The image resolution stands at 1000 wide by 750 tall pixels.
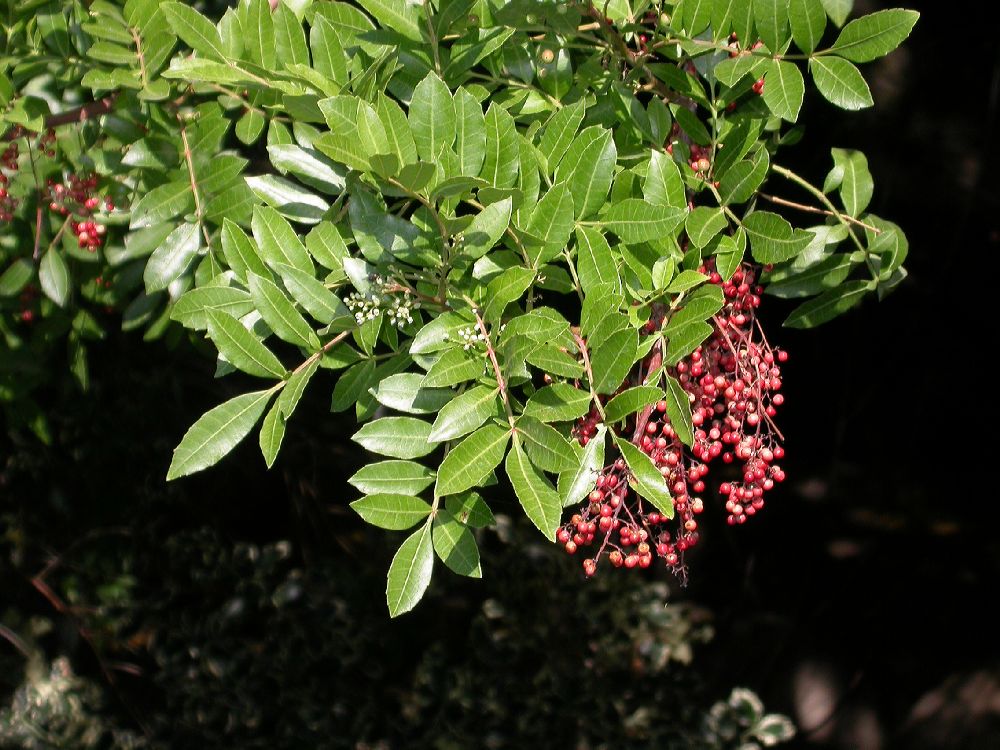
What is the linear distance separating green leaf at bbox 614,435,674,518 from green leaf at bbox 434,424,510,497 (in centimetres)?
11

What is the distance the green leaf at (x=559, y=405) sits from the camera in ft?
2.93

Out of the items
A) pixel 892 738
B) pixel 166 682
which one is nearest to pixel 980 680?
pixel 892 738

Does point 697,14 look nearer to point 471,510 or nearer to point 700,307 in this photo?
point 700,307

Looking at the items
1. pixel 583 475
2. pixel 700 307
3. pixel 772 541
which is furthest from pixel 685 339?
pixel 772 541

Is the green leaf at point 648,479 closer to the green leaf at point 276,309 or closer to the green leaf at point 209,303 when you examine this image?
the green leaf at point 276,309

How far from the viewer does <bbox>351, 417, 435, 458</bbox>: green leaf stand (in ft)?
3.23

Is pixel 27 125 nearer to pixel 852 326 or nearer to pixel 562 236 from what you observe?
pixel 562 236

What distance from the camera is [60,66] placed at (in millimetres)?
1434

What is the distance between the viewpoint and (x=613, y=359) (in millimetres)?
878

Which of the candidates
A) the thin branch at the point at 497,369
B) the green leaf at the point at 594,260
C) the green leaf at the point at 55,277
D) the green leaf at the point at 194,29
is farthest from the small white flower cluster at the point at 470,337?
the green leaf at the point at 55,277

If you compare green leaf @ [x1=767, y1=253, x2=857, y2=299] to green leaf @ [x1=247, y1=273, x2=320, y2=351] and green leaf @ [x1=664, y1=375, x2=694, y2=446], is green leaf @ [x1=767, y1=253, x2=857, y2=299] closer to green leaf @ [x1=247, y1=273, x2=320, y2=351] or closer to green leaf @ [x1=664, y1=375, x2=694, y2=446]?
green leaf @ [x1=664, y1=375, x2=694, y2=446]

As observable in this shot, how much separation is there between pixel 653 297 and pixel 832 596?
60.8 inches

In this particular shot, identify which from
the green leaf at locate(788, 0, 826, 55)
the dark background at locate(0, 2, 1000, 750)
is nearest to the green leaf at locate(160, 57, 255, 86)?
the green leaf at locate(788, 0, 826, 55)

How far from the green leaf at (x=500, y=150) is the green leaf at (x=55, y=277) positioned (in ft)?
2.63
